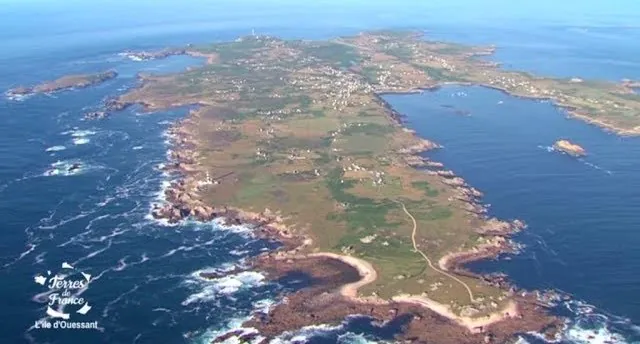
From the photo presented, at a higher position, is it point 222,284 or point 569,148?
point 569,148

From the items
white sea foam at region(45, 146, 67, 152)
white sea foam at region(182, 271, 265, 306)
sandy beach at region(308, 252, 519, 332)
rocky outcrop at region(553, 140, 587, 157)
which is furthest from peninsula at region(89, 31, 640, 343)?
rocky outcrop at region(553, 140, 587, 157)

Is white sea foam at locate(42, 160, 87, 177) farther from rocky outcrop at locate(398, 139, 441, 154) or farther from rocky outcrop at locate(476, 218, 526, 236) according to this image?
rocky outcrop at locate(476, 218, 526, 236)

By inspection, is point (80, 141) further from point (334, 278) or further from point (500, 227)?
point (500, 227)

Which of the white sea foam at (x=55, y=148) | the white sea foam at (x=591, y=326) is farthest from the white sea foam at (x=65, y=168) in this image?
the white sea foam at (x=591, y=326)

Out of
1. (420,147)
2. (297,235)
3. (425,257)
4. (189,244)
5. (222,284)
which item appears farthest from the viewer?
(420,147)

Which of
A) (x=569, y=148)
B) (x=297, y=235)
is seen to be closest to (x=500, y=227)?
(x=297, y=235)

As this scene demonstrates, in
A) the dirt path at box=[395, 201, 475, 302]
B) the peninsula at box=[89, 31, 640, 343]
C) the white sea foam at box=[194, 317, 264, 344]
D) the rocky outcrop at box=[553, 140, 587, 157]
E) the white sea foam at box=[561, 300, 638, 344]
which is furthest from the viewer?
the rocky outcrop at box=[553, 140, 587, 157]

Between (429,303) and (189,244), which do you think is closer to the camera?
(429,303)

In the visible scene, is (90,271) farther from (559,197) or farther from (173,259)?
(559,197)
